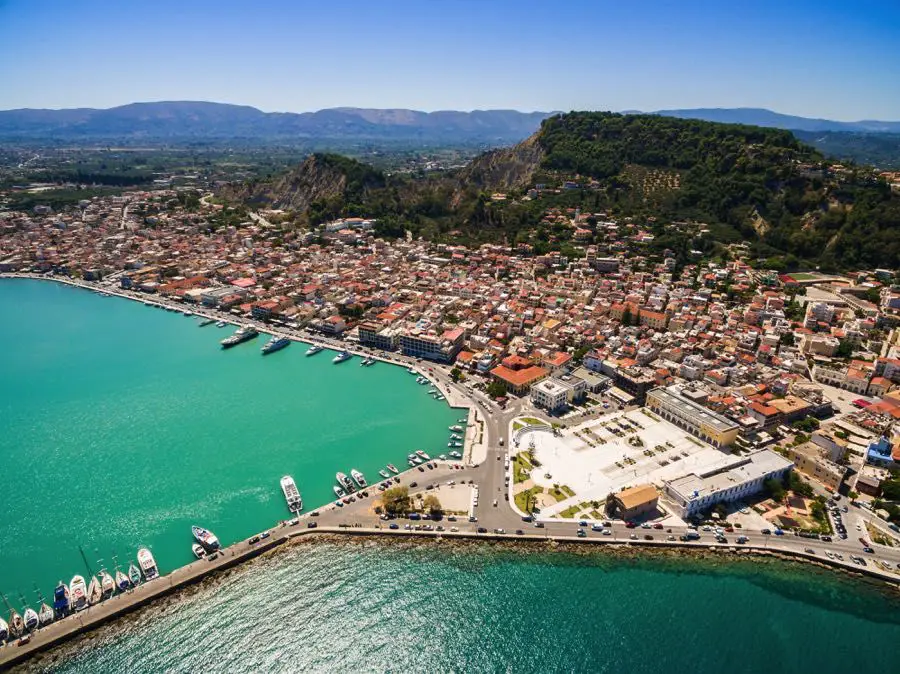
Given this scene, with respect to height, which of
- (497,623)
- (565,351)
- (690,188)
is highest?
(690,188)

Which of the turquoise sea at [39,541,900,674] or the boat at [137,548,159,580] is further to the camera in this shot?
the boat at [137,548,159,580]

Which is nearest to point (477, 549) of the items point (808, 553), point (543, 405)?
point (543, 405)

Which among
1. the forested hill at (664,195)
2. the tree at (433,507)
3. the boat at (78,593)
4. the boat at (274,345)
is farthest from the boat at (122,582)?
the forested hill at (664,195)

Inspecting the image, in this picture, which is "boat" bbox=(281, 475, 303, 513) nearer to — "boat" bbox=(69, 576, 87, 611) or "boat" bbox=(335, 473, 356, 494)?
"boat" bbox=(335, 473, 356, 494)

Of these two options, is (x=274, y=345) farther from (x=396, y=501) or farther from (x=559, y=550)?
(x=559, y=550)

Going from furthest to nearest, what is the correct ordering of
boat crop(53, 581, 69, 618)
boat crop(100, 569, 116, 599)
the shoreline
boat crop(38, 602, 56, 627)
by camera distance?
the shoreline, boat crop(100, 569, 116, 599), boat crop(53, 581, 69, 618), boat crop(38, 602, 56, 627)

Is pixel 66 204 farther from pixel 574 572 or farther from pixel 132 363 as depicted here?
pixel 574 572

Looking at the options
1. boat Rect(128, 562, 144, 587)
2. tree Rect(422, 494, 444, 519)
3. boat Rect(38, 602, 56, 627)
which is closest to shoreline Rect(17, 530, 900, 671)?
tree Rect(422, 494, 444, 519)
